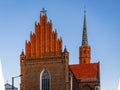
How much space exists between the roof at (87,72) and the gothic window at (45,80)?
1021 centimetres

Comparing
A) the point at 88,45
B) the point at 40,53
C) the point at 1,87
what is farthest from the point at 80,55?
the point at 1,87

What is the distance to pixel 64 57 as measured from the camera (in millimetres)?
73062

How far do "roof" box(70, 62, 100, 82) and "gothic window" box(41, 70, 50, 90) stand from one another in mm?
10213

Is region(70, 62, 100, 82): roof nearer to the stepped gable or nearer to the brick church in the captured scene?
the brick church

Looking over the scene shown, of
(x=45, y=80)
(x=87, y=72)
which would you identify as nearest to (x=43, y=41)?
(x=45, y=80)

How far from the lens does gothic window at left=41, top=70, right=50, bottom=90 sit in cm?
7419

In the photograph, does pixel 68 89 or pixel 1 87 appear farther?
pixel 68 89

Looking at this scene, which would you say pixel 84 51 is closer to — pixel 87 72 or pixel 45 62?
pixel 87 72

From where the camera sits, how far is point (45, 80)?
244 ft

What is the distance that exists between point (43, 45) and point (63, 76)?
684 centimetres

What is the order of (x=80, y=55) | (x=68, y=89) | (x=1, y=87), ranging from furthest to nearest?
(x=80, y=55) < (x=68, y=89) < (x=1, y=87)

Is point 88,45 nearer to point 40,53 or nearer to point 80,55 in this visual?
point 80,55

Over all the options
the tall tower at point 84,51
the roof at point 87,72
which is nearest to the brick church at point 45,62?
the roof at point 87,72

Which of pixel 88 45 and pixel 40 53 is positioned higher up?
pixel 88 45
